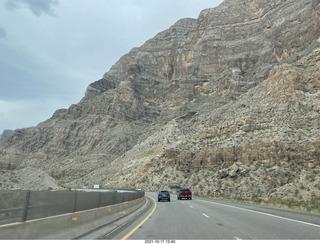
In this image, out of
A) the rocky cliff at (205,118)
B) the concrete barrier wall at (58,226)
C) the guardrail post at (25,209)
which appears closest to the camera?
the concrete barrier wall at (58,226)

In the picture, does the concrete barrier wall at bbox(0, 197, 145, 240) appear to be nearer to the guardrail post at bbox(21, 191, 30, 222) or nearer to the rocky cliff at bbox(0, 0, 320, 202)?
the guardrail post at bbox(21, 191, 30, 222)

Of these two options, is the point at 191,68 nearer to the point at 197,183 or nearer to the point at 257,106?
the point at 257,106

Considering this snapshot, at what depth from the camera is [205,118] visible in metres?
92.5

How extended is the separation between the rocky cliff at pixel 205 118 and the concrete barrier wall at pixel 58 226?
33960 mm

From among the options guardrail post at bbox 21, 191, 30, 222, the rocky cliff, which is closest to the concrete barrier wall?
guardrail post at bbox 21, 191, 30, 222

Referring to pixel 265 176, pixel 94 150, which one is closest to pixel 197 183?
pixel 265 176

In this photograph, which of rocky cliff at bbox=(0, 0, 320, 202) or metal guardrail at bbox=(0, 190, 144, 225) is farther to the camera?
rocky cliff at bbox=(0, 0, 320, 202)

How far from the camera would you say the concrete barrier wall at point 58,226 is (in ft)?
21.3

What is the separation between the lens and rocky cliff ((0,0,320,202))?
52375 millimetres

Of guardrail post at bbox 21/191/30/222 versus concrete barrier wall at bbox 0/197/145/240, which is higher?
guardrail post at bbox 21/191/30/222

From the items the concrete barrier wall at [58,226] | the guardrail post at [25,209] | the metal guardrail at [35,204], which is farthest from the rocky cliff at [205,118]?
the guardrail post at [25,209]

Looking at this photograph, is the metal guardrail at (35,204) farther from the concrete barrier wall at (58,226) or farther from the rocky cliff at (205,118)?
the rocky cliff at (205,118)

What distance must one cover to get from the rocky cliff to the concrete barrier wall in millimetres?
33960

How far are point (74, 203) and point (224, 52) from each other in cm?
13790
